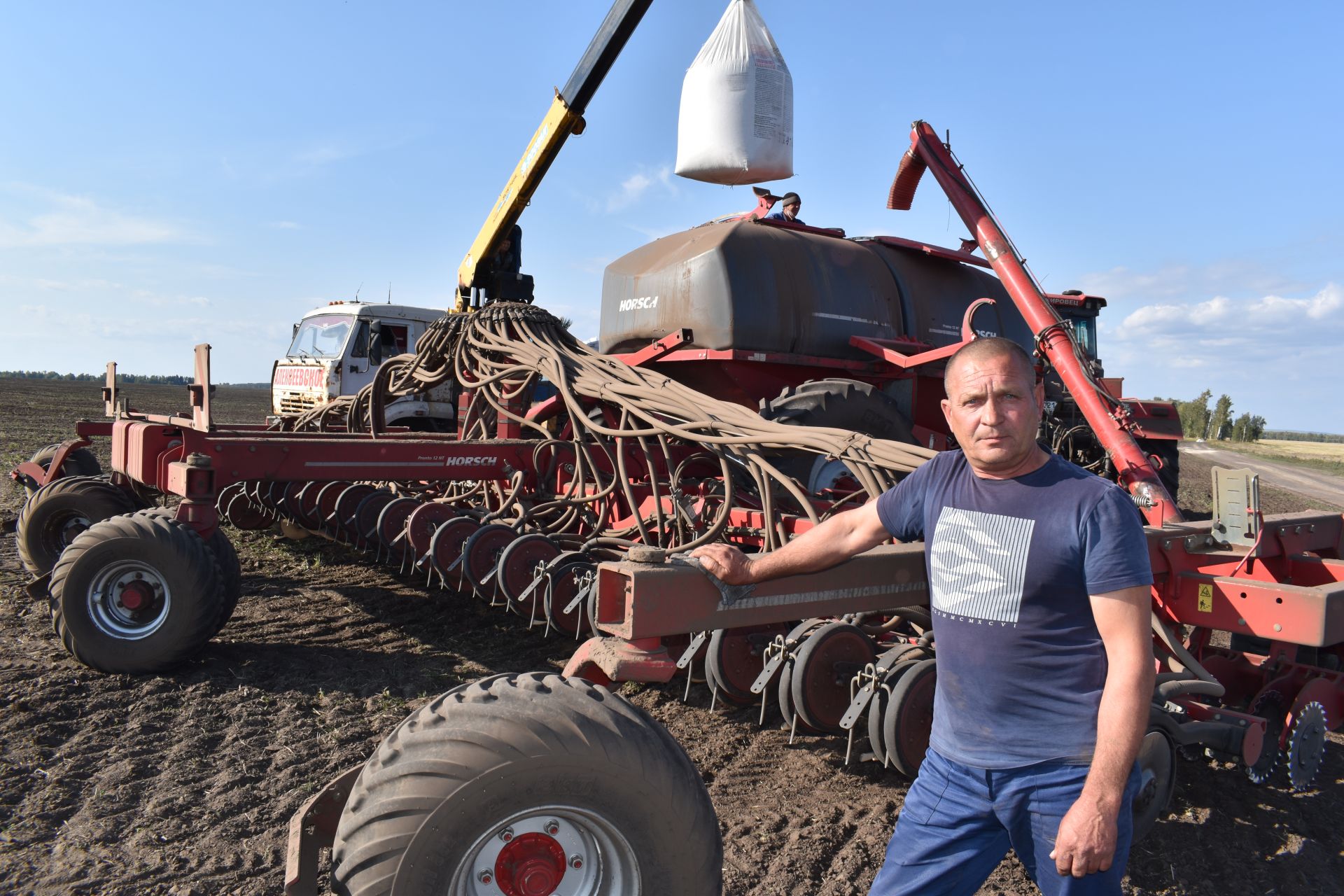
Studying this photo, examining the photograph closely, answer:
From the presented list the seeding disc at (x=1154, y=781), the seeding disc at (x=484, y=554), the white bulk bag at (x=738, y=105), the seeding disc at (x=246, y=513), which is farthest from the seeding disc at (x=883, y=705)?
the seeding disc at (x=246, y=513)

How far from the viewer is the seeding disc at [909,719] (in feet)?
9.52

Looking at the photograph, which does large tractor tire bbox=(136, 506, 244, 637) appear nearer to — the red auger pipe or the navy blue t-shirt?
the navy blue t-shirt

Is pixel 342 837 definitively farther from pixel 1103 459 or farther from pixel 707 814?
pixel 1103 459

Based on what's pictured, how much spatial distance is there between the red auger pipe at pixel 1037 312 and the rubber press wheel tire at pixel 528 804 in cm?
248

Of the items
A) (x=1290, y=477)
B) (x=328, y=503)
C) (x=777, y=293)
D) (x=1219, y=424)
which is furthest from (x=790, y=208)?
(x=1219, y=424)

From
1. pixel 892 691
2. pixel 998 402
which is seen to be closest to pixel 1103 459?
pixel 892 691

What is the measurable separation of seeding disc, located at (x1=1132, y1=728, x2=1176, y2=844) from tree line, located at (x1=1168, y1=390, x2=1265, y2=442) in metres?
53.7

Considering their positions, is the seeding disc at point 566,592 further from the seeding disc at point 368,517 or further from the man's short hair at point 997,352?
the man's short hair at point 997,352

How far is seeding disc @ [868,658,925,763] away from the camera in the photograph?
297cm

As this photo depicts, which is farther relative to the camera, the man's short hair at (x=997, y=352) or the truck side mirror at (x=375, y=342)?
the truck side mirror at (x=375, y=342)

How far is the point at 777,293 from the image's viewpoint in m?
5.81

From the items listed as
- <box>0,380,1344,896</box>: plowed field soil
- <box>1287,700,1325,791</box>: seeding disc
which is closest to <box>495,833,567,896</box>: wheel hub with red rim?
<box>0,380,1344,896</box>: plowed field soil

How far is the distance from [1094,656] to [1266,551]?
1716mm

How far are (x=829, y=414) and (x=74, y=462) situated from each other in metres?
5.90
